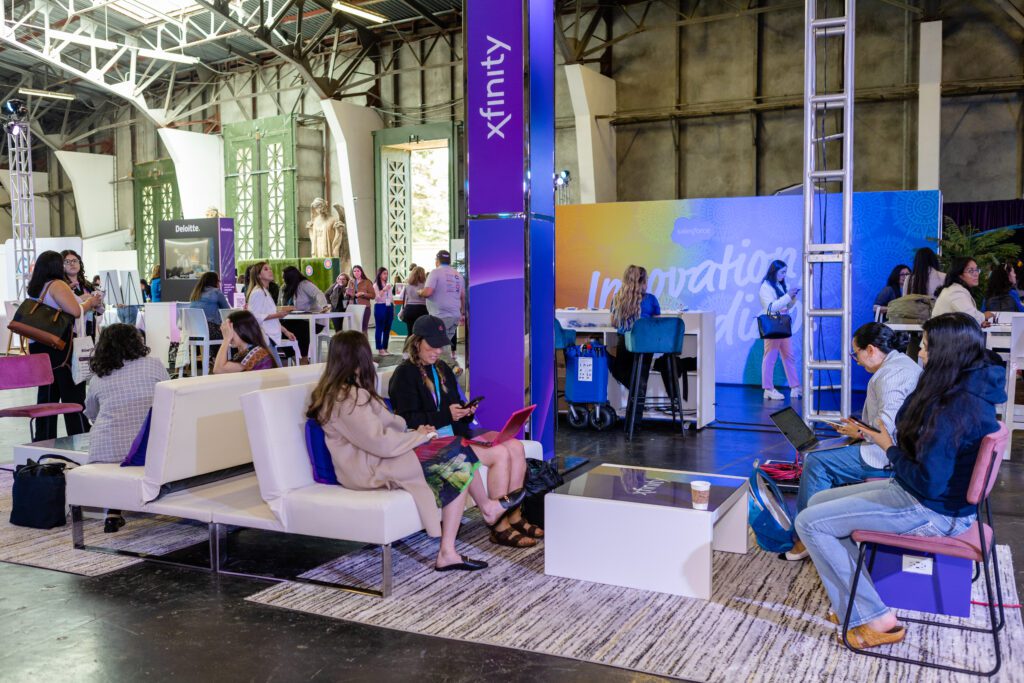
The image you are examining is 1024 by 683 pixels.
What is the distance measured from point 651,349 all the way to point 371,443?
3.80 m

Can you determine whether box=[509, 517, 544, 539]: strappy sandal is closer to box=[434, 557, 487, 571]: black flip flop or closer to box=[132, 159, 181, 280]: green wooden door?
box=[434, 557, 487, 571]: black flip flop

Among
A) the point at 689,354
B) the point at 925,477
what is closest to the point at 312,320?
the point at 689,354

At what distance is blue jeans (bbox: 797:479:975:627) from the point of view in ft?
9.78

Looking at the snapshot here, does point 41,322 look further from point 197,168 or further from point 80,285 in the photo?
point 197,168

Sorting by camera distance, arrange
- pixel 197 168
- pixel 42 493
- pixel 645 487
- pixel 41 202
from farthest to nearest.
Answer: pixel 41 202 → pixel 197 168 → pixel 42 493 → pixel 645 487

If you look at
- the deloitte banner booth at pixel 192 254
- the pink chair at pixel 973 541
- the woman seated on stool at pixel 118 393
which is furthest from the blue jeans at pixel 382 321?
the pink chair at pixel 973 541

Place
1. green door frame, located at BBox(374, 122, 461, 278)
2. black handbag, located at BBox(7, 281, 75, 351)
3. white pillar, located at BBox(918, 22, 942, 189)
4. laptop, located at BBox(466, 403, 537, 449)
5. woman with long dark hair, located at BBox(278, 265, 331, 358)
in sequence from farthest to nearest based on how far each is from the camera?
green door frame, located at BBox(374, 122, 461, 278), white pillar, located at BBox(918, 22, 942, 189), woman with long dark hair, located at BBox(278, 265, 331, 358), black handbag, located at BBox(7, 281, 75, 351), laptop, located at BBox(466, 403, 537, 449)

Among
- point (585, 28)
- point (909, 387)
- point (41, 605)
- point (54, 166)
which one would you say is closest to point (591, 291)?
point (585, 28)

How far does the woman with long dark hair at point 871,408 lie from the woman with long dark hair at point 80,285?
196 inches

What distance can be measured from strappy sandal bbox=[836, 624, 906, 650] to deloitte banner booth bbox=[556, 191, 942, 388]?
6347 millimetres

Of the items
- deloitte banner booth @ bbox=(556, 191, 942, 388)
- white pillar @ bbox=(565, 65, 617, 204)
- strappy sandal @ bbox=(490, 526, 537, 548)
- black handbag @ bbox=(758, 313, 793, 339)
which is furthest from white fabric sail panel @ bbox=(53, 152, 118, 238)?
strappy sandal @ bbox=(490, 526, 537, 548)

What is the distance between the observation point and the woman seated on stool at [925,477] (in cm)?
283

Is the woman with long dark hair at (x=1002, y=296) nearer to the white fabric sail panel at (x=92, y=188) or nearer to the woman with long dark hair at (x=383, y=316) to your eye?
the woman with long dark hair at (x=383, y=316)

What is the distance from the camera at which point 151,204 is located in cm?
2312
